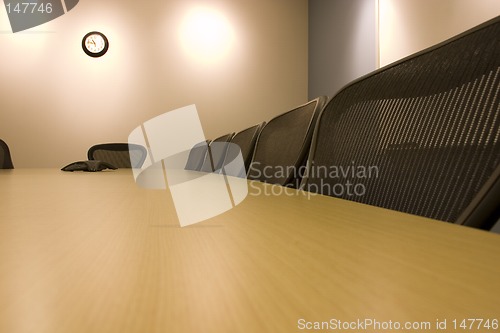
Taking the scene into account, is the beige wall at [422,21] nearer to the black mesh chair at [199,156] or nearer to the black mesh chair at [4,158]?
the black mesh chair at [199,156]

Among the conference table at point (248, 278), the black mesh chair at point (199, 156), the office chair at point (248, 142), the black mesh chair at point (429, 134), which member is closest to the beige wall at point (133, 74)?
the black mesh chair at point (199, 156)

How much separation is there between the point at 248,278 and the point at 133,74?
15.2 feet

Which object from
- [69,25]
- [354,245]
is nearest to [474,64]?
[354,245]

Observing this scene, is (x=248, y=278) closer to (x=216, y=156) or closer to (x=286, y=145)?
(x=286, y=145)

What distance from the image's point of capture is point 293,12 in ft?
15.9

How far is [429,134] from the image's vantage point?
2.39 feet

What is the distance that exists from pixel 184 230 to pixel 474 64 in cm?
48

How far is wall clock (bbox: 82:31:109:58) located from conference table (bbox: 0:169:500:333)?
4386 mm

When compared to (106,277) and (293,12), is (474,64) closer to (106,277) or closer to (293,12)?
(106,277)

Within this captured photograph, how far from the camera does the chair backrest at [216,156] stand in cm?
283

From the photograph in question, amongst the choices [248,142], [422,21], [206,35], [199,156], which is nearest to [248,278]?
[248,142]

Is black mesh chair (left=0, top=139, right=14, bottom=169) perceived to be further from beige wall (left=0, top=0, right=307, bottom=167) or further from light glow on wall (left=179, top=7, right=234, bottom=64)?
light glow on wall (left=179, top=7, right=234, bottom=64)

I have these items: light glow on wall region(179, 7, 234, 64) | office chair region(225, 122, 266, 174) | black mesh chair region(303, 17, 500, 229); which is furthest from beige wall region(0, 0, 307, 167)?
black mesh chair region(303, 17, 500, 229)

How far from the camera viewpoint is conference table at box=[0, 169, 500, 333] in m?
0.16
